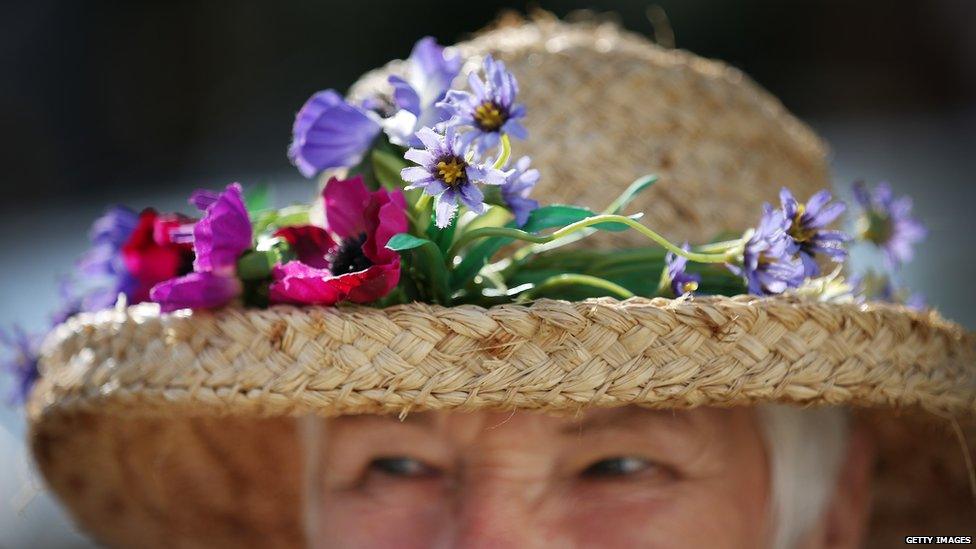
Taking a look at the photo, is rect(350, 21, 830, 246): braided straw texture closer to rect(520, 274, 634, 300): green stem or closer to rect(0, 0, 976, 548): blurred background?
rect(520, 274, 634, 300): green stem

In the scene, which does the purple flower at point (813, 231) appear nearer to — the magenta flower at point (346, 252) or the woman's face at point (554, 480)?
the woman's face at point (554, 480)

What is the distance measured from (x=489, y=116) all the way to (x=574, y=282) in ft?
0.78

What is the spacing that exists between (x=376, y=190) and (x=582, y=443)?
39 cm

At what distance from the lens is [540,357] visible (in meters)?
1.10

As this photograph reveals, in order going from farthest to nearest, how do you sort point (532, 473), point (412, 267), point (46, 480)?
point (46, 480)
point (532, 473)
point (412, 267)

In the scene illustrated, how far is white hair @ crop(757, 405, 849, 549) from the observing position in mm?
1415

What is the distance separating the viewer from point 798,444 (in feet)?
4.73

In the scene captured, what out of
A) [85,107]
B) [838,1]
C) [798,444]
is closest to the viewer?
[798,444]

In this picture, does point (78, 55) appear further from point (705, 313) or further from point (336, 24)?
point (705, 313)

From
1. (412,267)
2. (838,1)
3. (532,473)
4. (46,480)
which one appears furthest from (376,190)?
(838,1)

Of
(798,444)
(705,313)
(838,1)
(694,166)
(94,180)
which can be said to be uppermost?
(838,1)

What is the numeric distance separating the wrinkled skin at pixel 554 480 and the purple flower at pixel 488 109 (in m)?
0.35

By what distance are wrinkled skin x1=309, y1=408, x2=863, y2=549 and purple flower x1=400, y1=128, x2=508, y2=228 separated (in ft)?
1.05

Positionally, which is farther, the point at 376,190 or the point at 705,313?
the point at 376,190
